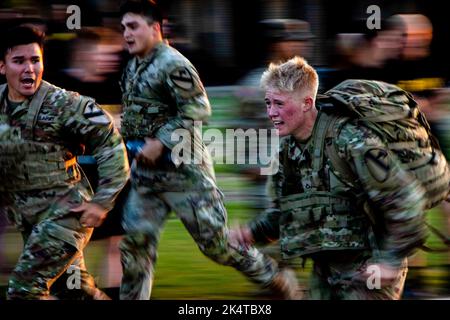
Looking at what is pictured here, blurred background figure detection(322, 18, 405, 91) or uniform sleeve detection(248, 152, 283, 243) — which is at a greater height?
blurred background figure detection(322, 18, 405, 91)

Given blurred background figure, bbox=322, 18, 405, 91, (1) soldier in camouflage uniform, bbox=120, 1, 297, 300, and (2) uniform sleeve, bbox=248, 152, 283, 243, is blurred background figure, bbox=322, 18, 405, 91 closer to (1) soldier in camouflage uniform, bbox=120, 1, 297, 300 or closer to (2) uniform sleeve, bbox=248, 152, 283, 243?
(1) soldier in camouflage uniform, bbox=120, 1, 297, 300

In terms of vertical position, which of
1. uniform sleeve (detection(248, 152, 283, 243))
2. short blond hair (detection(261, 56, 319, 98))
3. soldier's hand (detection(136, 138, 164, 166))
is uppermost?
short blond hair (detection(261, 56, 319, 98))

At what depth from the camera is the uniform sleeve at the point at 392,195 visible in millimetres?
5473

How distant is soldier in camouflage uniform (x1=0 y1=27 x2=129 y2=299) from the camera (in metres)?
6.50

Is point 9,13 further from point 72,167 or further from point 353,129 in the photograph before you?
point 353,129

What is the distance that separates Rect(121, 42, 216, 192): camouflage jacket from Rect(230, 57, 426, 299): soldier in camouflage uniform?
2.79 ft

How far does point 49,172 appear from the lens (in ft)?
21.5

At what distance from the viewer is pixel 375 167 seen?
5.51 meters

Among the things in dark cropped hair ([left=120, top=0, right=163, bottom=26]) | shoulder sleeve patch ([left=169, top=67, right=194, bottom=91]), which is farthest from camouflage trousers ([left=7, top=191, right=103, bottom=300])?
dark cropped hair ([left=120, top=0, right=163, bottom=26])

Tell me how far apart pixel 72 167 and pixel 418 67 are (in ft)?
8.36

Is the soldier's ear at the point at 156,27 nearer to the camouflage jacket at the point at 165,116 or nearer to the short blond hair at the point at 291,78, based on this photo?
the camouflage jacket at the point at 165,116

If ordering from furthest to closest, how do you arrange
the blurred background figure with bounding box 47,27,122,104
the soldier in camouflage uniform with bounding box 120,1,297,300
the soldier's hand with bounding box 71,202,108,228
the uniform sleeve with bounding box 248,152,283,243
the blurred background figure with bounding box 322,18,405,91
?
the blurred background figure with bounding box 322,18,405,91 < the blurred background figure with bounding box 47,27,122,104 < the soldier in camouflage uniform with bounding box 120,1,297,300 < the soldier's hand with bounding box 71,202,108,228 < the uniform sleeve with bounding box 248,152,283,243

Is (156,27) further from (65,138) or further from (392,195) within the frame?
(392,195)

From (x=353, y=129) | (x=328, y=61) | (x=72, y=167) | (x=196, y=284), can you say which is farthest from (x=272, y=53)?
(x=353, y=129)
